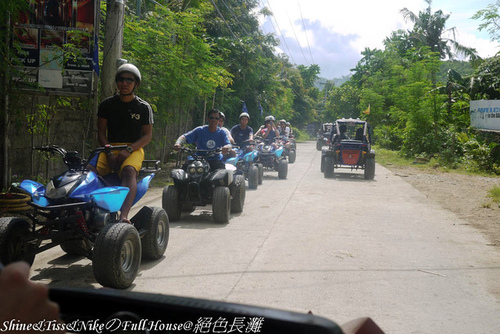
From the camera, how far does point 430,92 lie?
81.9 feet

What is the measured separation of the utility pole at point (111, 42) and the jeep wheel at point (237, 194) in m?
2.83

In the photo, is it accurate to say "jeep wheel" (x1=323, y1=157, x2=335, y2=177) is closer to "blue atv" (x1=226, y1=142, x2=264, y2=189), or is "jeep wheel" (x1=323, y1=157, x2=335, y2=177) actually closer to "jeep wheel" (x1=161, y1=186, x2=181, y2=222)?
"blue atv" (x1=226, y1=142, x2=264, y2=189)

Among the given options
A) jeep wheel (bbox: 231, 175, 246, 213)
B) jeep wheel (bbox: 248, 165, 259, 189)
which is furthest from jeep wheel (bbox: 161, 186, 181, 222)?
jeep wheel (bbox: 248, 165, 259, 189)

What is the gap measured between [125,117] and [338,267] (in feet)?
9.83

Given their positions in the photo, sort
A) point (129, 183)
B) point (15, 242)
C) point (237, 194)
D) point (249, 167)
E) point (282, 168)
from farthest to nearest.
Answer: point (282, 168)
point (249, 167)
point (237, 194)
point (129, 183)
point (15, 242)

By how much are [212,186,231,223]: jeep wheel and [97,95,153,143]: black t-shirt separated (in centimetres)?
262

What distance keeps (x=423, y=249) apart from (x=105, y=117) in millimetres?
4516

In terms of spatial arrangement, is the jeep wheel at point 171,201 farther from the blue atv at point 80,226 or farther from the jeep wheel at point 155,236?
the blue atv at point 80,226

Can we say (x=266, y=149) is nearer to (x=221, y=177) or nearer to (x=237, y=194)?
(x=237, y=194)

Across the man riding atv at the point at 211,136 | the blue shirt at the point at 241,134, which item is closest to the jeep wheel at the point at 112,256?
the man riding atv at the point at 211,136

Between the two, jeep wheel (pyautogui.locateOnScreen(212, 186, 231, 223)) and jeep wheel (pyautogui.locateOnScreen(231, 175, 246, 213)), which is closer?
jeep wheel (pyautogui.locateOnScreen(212, 186, 231, 223))

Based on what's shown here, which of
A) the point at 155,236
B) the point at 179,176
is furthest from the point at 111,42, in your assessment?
the point at 155,236

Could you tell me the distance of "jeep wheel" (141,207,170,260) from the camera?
5.65m

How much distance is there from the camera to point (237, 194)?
30.2 feet
